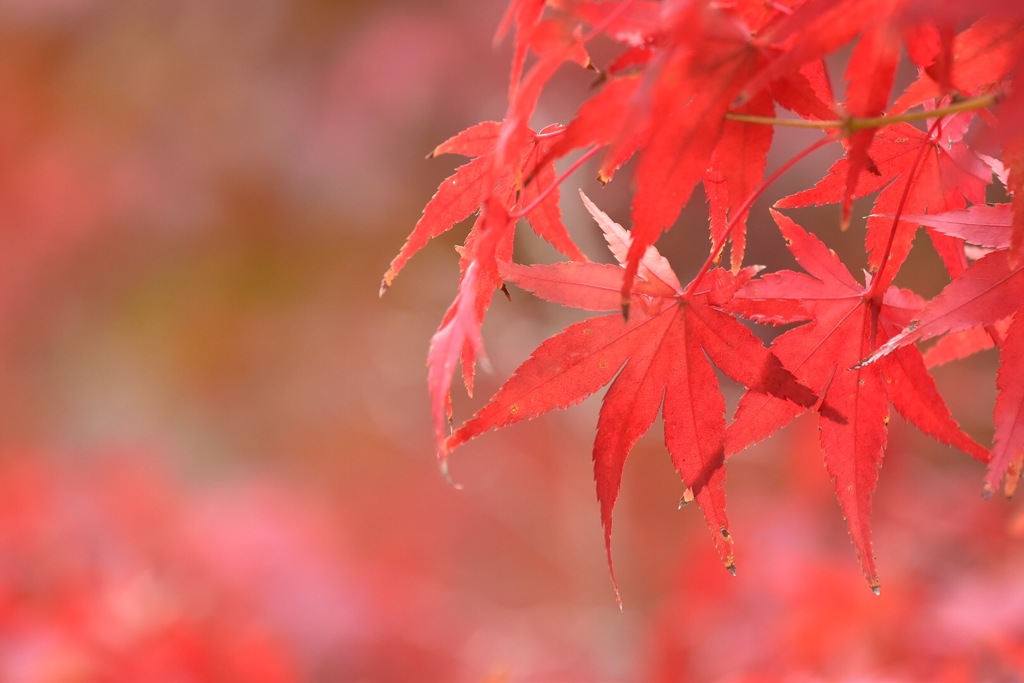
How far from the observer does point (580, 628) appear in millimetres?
2535

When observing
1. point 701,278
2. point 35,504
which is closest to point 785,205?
point 701,278

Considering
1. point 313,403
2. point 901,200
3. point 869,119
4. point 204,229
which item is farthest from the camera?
point 313,403

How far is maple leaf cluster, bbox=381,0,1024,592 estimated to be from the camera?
40 centimetres

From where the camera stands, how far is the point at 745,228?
0.49 metres

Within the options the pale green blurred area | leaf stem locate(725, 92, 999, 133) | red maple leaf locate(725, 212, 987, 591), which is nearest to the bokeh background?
the pale green blurred area

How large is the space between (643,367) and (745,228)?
9 cm

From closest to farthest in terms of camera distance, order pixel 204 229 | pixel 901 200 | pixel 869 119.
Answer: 1. pixel 869 119
2. pixel 901 200
3. pixel 204 229

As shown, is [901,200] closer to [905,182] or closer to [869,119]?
[905,182]

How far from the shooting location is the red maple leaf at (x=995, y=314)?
458 mm

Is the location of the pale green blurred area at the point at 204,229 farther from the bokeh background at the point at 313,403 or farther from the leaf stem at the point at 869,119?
the leaf stem at the point at 869,119

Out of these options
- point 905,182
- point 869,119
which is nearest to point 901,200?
point 905,182

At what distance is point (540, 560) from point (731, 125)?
11.6 ft

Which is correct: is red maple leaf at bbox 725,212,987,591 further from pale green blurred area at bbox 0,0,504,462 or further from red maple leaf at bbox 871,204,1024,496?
pale green blurred area at bbox 0,0,504,462

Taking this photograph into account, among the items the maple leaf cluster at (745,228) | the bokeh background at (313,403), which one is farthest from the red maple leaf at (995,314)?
the bokeh background at (313,403)
